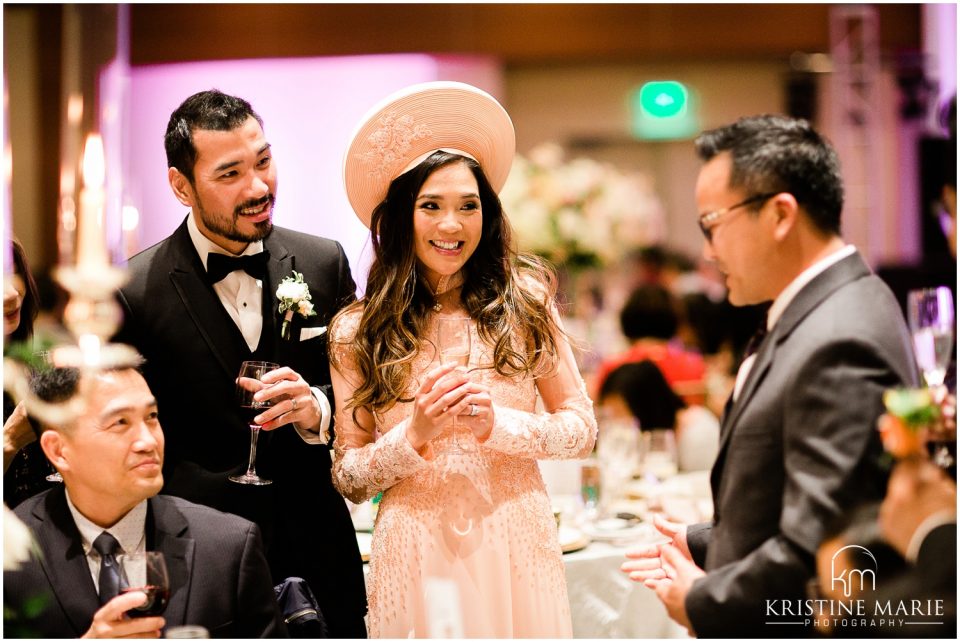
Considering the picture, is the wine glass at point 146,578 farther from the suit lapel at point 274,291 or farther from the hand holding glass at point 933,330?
the hand holding glass at point 933,330

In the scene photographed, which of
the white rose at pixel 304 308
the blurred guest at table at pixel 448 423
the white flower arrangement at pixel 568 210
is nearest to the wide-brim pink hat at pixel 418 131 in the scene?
the blurred guest at table at pixel 448 423

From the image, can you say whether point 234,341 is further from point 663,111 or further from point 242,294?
point 663,111

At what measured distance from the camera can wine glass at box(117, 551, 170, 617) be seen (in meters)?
1.84

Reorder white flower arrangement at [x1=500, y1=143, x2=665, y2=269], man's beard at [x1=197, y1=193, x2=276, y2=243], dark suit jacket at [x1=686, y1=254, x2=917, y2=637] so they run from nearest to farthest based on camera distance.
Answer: dark suit jacket at [x1=686, y1=254, x2=917, y2=637]
man's beard at [x1=197, y1=193, x2=276, y2=243]
white flower arrangement at [x1=500, y1=143, x2=665, y2=269]

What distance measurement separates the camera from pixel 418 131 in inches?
98.0

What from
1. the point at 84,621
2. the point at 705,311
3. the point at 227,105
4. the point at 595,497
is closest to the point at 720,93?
the point at 705,311

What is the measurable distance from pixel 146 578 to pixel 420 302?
103 cm

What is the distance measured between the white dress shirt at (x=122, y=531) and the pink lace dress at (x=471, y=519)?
1.64 feet

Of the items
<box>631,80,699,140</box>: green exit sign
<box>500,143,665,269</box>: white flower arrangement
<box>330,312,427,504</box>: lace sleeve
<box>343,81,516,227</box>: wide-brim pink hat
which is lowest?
<box>330,312,427,504</box>: lace sleeve

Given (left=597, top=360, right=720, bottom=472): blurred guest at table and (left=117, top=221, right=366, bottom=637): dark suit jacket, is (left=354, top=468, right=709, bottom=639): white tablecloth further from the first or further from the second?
(left=597, top=360, right=720, bottom=472): blurred guest at table

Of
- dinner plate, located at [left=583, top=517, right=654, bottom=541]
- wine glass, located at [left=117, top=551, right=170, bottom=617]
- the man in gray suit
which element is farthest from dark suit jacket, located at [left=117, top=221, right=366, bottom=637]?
the man in gray suit

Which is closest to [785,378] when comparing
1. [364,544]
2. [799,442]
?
[799,442]

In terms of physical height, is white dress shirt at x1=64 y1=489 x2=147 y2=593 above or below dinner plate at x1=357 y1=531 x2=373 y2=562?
above

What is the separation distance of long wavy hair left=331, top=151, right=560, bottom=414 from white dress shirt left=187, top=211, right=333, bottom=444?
0.22 m
